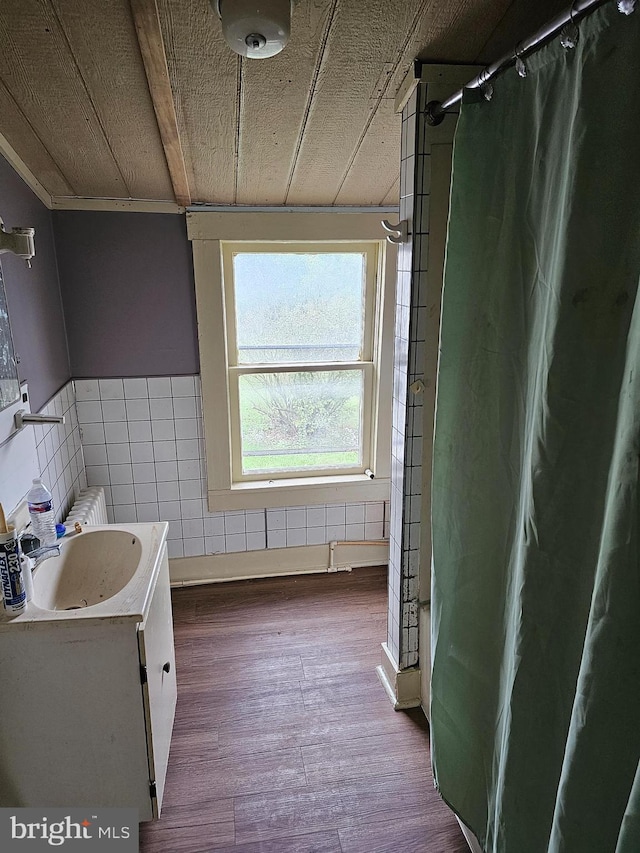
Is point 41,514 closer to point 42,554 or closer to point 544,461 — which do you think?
point 42,554

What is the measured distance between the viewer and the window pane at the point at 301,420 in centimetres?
282

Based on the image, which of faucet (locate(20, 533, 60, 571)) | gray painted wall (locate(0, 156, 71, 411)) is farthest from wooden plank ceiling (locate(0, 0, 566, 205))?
faucet (locate(20, 533, 60, 571))

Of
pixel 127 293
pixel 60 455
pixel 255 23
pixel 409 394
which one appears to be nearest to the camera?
pixel 255 23

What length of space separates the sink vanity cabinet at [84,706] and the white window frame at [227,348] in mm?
1219

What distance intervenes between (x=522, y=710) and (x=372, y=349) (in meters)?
2.05

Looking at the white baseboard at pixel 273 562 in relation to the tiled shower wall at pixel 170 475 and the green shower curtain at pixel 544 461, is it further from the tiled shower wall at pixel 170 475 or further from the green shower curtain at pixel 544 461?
the green shower curtain at pixel 544 461

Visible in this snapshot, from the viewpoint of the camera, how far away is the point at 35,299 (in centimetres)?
207

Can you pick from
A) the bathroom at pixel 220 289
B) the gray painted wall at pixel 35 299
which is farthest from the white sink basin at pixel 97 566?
the gray painted wall at pixel 35 299

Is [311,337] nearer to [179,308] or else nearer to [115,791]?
[179,308]

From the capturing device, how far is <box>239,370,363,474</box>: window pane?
2824 mm

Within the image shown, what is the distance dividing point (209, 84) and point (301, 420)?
169cm

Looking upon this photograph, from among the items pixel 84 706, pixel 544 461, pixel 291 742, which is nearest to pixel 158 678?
pixel 84 706

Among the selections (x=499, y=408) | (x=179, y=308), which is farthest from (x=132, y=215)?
(x=499, y=408)

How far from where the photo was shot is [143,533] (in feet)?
5.94
